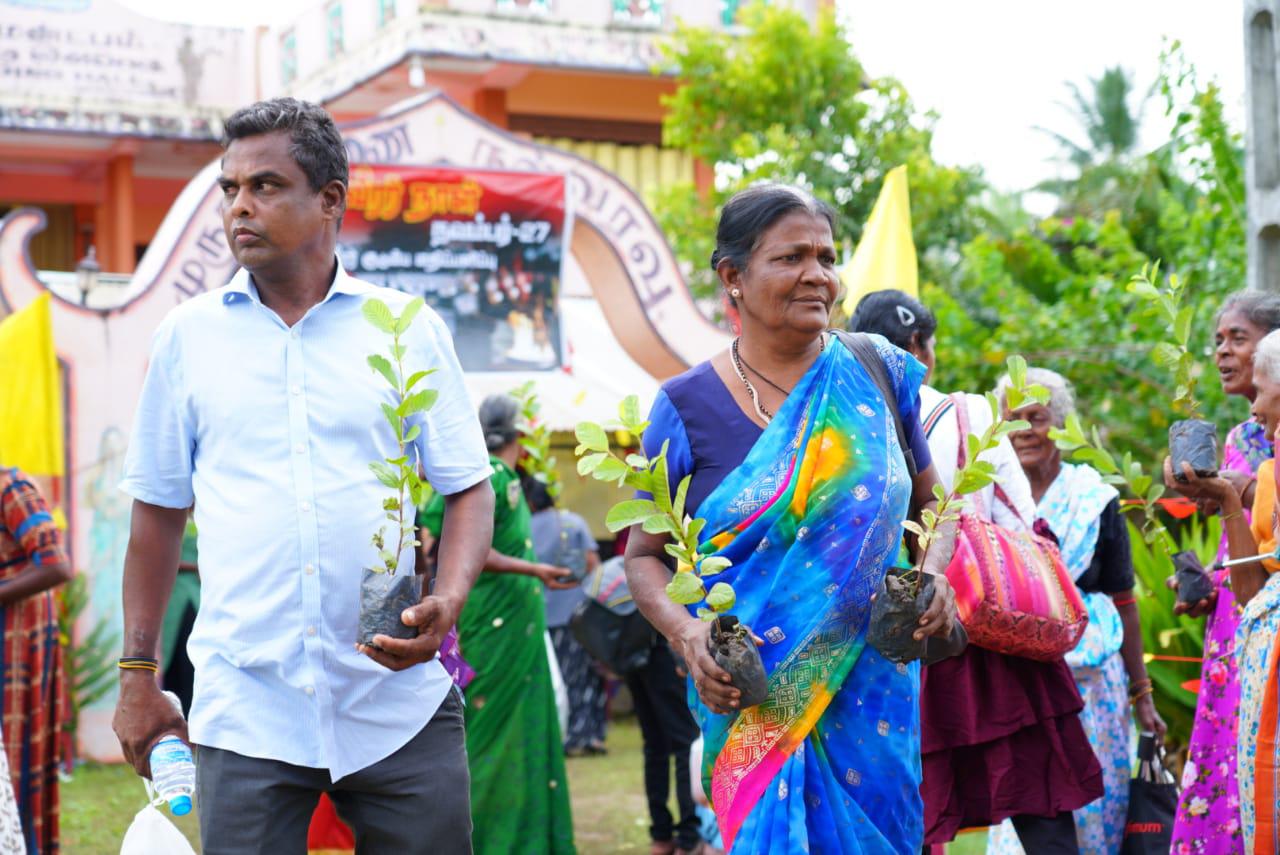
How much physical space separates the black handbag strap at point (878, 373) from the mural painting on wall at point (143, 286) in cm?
897

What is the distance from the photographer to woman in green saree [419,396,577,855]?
682 cm

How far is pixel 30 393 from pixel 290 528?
25.3ft

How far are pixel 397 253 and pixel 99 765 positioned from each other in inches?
168

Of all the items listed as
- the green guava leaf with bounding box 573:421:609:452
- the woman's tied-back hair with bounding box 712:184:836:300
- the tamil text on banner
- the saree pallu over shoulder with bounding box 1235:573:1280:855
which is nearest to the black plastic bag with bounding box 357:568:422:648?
the green guava leaf with bounding box 573:421:609:452

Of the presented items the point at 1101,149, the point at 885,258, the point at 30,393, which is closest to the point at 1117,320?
the point at 885,258

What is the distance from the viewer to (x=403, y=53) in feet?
52.3

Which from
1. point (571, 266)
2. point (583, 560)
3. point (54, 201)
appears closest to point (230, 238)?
point (583, 560)

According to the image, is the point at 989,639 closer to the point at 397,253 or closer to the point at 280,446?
the point at 280,446

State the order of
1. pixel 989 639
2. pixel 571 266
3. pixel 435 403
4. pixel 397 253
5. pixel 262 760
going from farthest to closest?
pixel 571 266, pixel 397 253, pixel 989 639, pixel 435 403, pixel 262 760

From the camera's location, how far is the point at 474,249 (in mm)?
12461

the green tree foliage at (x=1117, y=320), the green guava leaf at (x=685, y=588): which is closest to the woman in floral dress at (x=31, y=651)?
the green guava leaf at (x=685, y=588)

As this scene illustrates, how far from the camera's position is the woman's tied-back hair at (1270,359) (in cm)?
414

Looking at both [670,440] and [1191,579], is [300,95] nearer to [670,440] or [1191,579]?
[1191,579]

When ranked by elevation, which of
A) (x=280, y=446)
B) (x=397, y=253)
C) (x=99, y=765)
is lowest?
(x=99, y=765)
